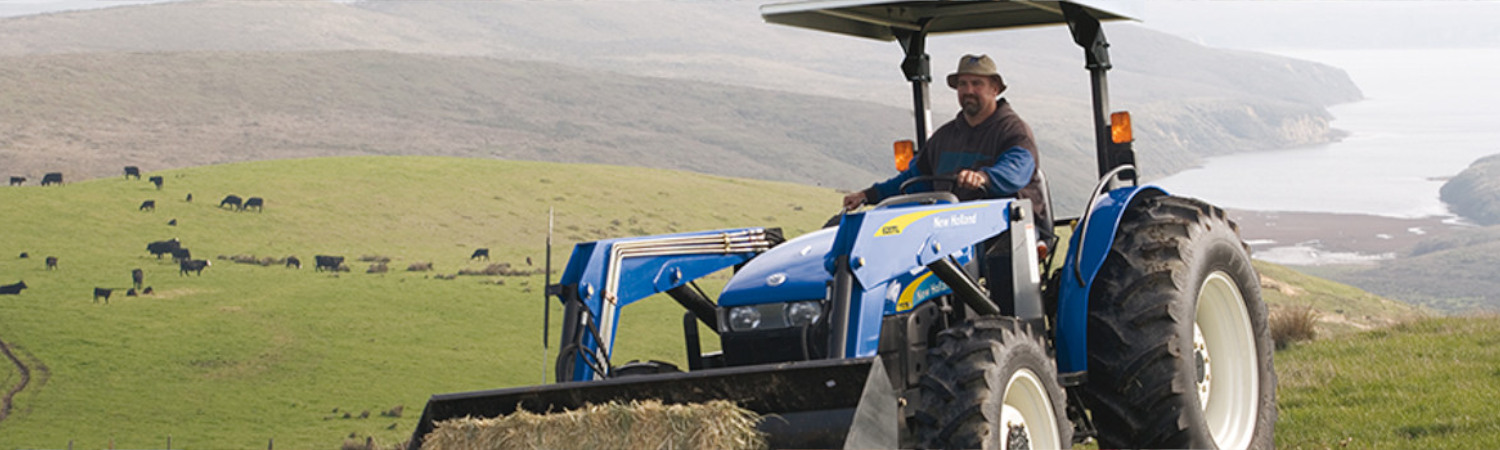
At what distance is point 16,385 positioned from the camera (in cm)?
8506

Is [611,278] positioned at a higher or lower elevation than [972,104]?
lower

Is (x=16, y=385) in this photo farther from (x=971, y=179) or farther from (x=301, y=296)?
(x=971, y=179)

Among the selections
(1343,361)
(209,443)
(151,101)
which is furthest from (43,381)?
(151,101)

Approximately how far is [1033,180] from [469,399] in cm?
293

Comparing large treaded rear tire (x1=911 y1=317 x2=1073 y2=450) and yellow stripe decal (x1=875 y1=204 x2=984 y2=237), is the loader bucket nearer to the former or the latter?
large treaded rear tire (x1=911 y1=317 x2=1073 y2=450)

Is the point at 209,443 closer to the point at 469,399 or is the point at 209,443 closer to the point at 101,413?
the point at 101,413

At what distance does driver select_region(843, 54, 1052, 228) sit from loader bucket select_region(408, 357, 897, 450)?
1742 millimetres

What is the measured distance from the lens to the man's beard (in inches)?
284

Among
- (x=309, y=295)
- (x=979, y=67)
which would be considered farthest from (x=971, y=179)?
(x=309, y=295)

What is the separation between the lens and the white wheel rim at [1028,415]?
5.68 m

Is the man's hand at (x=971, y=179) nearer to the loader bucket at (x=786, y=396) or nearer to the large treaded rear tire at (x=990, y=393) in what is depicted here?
the large treaded rear tire at (x=990, y=393)

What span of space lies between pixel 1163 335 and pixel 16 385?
89483 millimetres

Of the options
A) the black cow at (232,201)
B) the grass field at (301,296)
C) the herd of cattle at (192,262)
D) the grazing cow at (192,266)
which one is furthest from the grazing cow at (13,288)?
the black cow at (232,201)

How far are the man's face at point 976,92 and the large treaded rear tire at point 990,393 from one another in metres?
1.58
